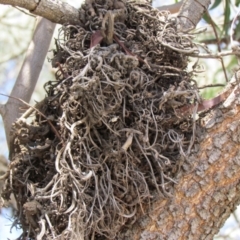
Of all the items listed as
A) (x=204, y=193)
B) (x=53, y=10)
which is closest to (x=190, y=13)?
(x=53, y=10)

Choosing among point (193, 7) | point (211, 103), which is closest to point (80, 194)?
point (211, 103)

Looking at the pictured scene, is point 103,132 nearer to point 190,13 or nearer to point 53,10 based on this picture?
point 53,10

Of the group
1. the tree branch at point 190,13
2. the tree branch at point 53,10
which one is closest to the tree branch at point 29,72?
the tree branch at point 53,10

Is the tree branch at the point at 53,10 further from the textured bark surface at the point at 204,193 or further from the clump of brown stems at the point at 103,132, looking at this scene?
the textured bark surface at the point at 204,193

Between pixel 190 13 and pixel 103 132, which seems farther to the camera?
pixel 190 13

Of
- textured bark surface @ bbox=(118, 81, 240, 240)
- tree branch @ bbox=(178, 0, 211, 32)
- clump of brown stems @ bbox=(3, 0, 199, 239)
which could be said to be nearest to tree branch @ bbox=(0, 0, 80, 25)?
clump of brown stems @ bbox=(3, 0, 199, 239)
